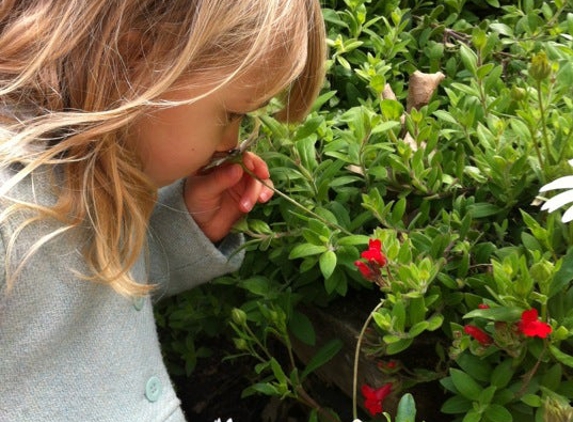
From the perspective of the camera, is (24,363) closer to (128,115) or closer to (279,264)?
(128,115)

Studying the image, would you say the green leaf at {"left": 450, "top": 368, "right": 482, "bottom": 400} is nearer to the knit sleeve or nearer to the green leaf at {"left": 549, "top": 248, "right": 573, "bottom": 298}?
the green leaf at {"left": 549, "top": 248, "right": 573, "bottom": 298}

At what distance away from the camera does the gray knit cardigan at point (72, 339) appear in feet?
3.99

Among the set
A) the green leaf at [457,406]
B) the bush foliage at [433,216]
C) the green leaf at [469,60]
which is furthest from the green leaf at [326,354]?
the green leaf at [469,60]

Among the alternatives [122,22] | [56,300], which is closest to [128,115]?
[122,22]

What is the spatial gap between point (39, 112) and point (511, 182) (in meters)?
0.70

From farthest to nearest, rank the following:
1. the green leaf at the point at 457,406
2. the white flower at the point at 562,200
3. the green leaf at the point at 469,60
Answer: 1. the green leaf at the point at 469,60
2. the green leaf at the point at 457,406
3. the white flower at the point at 562,200

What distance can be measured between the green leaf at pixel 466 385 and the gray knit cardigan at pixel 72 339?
0.45 metres

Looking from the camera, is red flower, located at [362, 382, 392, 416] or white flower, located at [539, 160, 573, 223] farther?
red flower, located at [362, 382, 392, 416]

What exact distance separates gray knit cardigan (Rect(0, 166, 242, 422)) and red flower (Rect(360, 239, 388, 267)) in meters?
0.38

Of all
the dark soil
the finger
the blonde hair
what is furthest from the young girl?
the dark soil

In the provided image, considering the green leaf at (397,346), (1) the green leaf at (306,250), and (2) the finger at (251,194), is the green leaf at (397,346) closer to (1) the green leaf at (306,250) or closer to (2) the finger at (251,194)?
(1) the green leaf at (306,250)

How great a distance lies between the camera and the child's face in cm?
124

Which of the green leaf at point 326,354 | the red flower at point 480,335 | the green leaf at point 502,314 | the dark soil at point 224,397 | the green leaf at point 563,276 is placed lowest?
the dark soil at point 224,397

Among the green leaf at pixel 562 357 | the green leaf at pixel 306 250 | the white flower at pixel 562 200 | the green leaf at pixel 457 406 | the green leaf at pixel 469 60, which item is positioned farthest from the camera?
the green leaf at pixel 469 60
